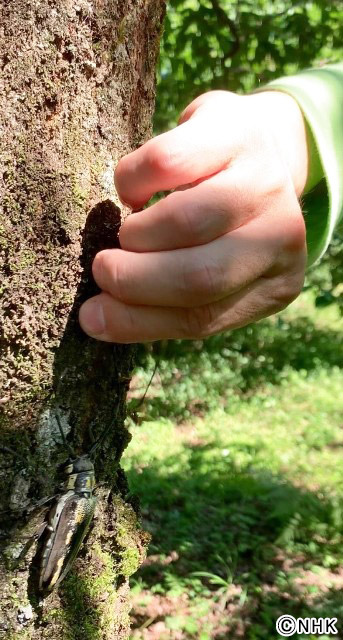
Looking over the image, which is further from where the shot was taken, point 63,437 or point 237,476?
point 237,476

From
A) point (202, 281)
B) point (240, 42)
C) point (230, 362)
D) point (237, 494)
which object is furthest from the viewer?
point (230, 362)

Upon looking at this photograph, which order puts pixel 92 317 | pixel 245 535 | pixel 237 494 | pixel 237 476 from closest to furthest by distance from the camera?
1. pixel 92 317
2. pixel 245 535
3. pixel 237 494
4. pixel 237 476

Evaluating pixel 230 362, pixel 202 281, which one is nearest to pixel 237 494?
pixel 230 362

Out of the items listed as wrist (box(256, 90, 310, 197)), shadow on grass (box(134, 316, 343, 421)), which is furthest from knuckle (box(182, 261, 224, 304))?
shadow on grass (box(134, 316, 343, 421))

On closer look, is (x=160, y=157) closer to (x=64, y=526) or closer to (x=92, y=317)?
(x=92, y=317)

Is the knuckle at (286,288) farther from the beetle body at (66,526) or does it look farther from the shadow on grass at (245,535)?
the shadow on grass at (245,535)

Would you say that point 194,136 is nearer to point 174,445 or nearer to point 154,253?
point 154,253
